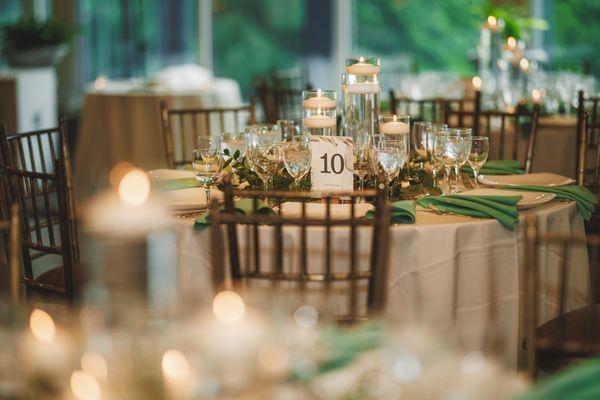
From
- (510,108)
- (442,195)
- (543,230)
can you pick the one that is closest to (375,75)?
(442,195)

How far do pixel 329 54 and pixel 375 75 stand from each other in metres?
6.20

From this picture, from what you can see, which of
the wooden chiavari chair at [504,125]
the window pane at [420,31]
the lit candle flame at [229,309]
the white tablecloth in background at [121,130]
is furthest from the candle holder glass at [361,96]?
the window pane at [420,31]

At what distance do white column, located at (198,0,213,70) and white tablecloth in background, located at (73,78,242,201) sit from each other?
3.37 meters

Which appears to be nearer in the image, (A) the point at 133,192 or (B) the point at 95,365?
(B) the point at 95,365

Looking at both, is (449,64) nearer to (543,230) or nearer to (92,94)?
(92,94)

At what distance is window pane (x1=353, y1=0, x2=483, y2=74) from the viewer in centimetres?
872

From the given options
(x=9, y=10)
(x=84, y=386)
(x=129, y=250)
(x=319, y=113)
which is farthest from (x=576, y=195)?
(x=9, y=10)

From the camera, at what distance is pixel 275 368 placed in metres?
1.43

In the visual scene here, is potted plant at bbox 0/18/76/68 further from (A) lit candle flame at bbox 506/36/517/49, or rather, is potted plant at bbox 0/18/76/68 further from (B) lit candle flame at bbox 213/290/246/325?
(B) lit candle flame at bbox 213/290/246/325

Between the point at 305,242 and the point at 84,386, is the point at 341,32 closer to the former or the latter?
the point at 305,242

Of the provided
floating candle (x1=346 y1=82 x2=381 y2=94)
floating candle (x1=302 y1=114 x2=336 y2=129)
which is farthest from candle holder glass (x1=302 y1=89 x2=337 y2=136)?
floating candle (x1=346 y1=82 x2=381 y2=94)

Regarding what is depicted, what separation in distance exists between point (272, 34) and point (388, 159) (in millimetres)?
6706

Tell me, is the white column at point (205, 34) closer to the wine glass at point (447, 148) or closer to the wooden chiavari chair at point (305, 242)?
the wine glass at point (447, 148)

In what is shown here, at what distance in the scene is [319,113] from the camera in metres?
3.12
